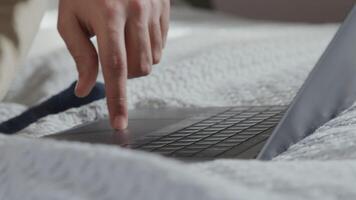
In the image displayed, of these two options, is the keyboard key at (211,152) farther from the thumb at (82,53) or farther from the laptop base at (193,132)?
the thumb at (82,53)

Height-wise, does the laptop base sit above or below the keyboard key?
below

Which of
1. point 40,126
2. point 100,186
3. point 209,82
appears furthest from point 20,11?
point 100,186

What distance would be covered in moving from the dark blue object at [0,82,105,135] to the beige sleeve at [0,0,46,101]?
0.04 m

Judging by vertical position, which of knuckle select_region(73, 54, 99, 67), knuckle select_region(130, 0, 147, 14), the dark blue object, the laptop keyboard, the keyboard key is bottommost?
the dark blue object

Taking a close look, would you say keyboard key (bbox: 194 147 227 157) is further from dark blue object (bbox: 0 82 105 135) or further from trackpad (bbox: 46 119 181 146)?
dark blue object (bbox: 0 82 105 135)

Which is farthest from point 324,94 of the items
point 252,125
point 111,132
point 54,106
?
point 54,106

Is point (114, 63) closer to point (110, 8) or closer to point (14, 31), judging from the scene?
point (110, 8)

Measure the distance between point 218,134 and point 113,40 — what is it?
0.10 metres

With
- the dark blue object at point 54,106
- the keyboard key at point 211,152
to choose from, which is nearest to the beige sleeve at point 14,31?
the dark blue object at point 54,106

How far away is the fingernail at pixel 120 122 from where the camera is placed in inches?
26.9

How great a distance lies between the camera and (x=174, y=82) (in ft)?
3.28

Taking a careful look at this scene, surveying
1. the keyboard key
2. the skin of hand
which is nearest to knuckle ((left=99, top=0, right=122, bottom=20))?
the skin of hand

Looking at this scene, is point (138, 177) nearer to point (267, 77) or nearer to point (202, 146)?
point (202, 146)

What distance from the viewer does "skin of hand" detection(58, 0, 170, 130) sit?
658 mm
